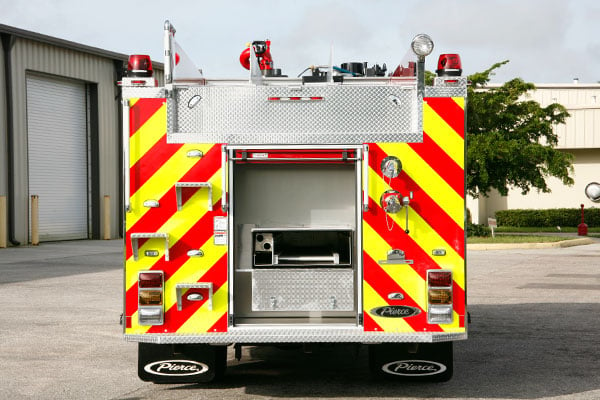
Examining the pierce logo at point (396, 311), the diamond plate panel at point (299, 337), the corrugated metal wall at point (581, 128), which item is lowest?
the diamond plate panel at point (299, 337)

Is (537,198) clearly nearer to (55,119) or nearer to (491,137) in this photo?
(491,137)

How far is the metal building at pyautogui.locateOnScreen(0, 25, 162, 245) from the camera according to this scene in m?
25.8

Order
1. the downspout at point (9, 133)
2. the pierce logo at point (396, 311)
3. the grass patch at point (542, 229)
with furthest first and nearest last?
the grass patch at point (542, 229), the downspout at point (9, 133), the pierce logo at point (396, 311)

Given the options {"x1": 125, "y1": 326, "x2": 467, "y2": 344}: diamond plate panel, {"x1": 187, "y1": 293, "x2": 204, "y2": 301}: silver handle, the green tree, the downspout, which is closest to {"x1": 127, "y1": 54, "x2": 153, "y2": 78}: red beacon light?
{"x1": 187, "y1": 293, "x2": 204, "y2": 301}: silver handle

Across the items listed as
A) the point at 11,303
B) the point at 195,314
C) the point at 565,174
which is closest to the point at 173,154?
the point at 195,314

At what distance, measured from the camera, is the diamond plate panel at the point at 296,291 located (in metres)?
6.25

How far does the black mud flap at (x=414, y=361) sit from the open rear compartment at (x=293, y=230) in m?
0.48

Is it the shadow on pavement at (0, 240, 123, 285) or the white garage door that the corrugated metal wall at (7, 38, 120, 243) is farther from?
the shadow on pavement at (0, 240, 123, 285)

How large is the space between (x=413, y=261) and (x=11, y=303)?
8019 millimetres

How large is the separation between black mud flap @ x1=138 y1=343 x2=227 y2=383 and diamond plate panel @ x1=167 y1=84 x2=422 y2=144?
61.8 inches

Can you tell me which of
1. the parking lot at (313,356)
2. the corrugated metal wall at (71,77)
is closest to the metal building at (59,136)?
the corrugated metal wall at (71,77)

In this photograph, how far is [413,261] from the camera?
6.12m

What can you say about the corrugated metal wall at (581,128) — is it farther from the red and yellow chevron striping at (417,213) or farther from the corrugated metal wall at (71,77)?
the red and yellow chevron striping at (417,213)

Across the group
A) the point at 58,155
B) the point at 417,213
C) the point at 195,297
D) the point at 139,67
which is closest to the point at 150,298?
the point at 195,297
